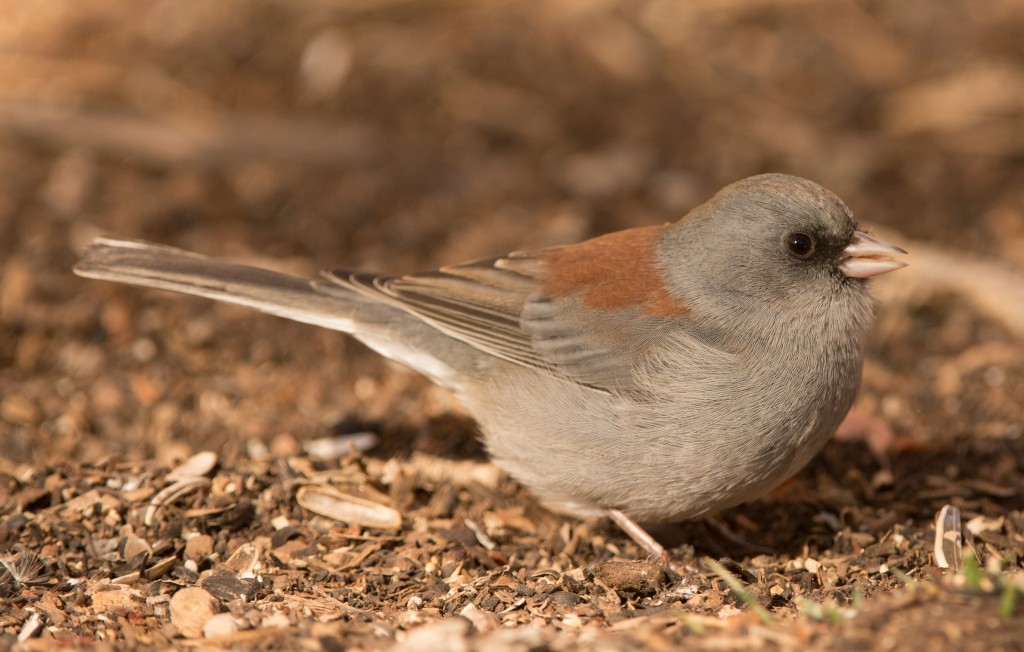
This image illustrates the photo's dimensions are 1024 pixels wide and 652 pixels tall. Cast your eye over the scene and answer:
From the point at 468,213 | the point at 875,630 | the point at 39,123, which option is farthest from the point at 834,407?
the point at 39,123

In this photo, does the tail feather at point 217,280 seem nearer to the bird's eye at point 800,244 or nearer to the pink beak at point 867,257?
the bird's eye at point 800,244

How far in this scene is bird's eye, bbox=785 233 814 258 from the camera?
3.35 metres

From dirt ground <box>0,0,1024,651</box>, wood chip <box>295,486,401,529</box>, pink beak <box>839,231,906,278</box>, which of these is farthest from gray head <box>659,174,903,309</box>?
wood chip <box>295,486,401,529</box>

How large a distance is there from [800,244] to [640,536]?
1.07 m

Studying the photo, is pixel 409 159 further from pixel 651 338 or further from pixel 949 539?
pixel 949 539

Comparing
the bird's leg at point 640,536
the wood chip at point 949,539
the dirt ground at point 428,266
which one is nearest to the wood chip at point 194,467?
the dirt ground at point 428,266

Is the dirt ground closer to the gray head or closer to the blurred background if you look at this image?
the blurred background

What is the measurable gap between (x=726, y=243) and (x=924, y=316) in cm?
212

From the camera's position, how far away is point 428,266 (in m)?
5.29

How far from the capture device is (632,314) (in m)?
3.45

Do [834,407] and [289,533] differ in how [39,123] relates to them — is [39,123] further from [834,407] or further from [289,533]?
[834,407]

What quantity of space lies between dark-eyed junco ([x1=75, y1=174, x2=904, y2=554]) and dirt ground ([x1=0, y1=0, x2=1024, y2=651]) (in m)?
0.32

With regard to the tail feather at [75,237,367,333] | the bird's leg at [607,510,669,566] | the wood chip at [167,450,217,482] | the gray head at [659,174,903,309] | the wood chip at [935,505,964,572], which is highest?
the gray head at [659,174,903,309]

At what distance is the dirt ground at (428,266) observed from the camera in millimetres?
3092
